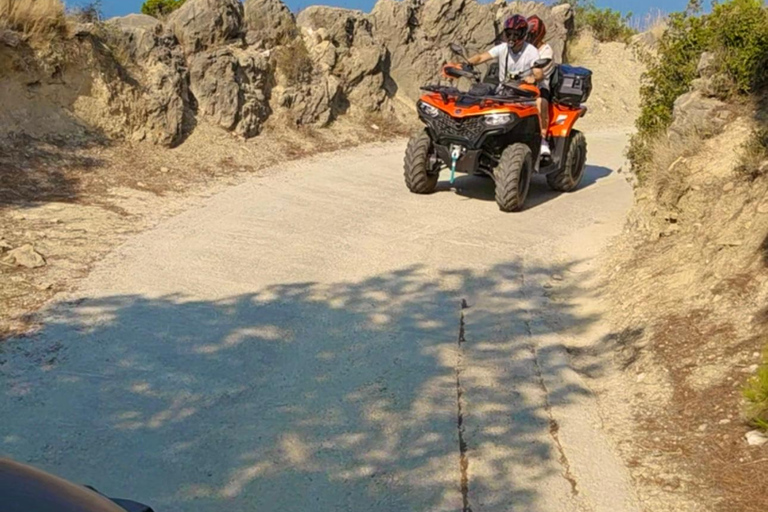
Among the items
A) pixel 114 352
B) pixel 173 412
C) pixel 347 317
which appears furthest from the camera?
pixel 347 317

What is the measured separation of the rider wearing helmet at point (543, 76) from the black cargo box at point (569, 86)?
6.0 inches

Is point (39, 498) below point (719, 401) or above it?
A: above

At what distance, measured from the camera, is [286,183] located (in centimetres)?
1077

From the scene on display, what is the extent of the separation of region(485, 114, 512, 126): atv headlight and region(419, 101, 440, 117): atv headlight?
2.02ft

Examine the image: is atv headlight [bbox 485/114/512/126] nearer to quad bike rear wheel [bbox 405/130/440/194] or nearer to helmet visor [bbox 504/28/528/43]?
quad bike rear wheel [bbox 405/130/440/194]

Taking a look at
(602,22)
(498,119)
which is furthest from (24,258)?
(602,22)

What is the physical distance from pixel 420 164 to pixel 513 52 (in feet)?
6.06

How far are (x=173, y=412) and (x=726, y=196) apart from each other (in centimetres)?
481

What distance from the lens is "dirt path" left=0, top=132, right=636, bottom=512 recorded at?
13.3ft

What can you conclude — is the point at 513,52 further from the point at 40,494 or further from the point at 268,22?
the point at 40,494

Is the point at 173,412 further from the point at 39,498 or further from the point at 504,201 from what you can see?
the point at 504,201

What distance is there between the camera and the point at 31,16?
11.0m

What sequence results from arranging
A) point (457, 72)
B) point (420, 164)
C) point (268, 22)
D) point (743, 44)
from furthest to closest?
point (268, 22), point (420, 164), point (457, 72), point (743, 44)

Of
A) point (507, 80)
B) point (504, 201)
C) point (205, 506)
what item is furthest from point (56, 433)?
point (507, 80)
